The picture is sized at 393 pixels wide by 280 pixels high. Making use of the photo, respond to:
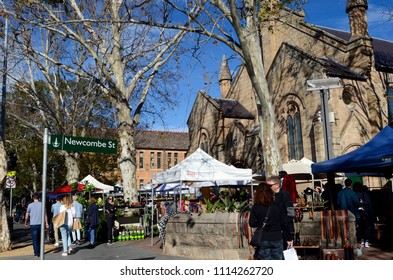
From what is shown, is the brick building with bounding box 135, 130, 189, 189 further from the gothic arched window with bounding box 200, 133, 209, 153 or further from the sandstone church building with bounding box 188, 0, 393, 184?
the sandstone church building with bounding box 188, 0, 393, 184

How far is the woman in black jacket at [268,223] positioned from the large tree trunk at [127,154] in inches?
502

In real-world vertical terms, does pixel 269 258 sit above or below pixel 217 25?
below

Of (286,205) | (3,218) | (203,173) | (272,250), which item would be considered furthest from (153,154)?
(272,250)

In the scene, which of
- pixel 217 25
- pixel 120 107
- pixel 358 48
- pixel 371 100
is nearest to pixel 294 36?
pixel 358 48

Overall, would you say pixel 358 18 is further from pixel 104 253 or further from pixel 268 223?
pixel 268 223

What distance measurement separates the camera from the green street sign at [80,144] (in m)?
7.57

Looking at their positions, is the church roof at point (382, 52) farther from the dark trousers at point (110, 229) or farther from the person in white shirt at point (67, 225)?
the person in white shirt at point (67, 225)

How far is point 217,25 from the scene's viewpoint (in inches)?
522

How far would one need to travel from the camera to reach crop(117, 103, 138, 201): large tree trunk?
1845cm

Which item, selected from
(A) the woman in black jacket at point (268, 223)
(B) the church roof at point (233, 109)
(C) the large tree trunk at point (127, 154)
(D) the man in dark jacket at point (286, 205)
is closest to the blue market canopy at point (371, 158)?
(D) the man in dark jacket at point (286, 205)

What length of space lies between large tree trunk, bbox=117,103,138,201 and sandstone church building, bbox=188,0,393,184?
10282 millimetres

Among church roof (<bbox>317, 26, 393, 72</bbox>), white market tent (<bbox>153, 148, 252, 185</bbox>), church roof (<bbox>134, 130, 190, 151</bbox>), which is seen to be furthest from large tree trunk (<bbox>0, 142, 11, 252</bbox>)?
church roof (<bbox>134, 130, 190, 151</bbox>)

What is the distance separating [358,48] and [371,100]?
3528mm

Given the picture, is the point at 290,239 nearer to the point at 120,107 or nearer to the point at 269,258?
the point at 269,258
